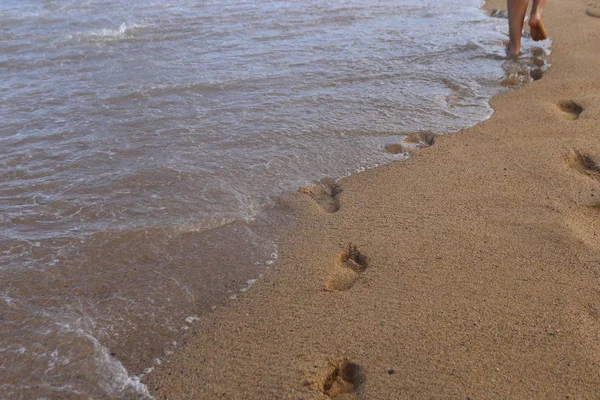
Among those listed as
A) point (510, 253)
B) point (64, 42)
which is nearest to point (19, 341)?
point (510, 253)

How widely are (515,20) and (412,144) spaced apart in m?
2.50

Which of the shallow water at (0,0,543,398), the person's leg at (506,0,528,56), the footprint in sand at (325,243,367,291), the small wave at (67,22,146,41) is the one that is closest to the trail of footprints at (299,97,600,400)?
the footprint in sand at (325,243,367,291)

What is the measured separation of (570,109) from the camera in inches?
181

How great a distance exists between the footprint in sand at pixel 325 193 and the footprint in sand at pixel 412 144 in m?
0.66

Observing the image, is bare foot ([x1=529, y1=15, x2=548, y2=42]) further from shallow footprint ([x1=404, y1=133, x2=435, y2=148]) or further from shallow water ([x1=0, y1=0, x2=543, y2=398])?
shallow footprint ([x1=404, y1=133, x2=435, y2=148])

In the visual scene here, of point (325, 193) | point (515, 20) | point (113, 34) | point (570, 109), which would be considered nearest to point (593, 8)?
point (515, 20)

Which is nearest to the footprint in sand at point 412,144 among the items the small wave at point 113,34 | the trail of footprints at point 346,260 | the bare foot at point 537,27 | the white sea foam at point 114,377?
the trail of footprints at point 346,260

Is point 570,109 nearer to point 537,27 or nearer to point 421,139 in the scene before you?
point 537,27

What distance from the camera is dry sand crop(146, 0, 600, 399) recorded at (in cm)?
224

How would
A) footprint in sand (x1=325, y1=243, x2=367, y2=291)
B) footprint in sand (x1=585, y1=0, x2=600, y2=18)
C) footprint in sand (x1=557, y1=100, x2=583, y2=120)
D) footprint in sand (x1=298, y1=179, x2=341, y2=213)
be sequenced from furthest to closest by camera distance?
footprint in sand (x1=585, y1=0, x2=600, y2=18)
footprint in sand (x1=557, y1=100, x2=583, y2=120)
footprint in sand (x1=298, y1=179, x2=341, y2=213)
footprint in sand (x1=325, y1=243, x2=367, y2=291)

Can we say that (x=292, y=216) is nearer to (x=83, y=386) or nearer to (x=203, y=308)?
(x=203, y=308)

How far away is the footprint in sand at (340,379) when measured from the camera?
7.31ft

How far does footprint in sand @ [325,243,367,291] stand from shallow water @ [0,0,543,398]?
38 cm

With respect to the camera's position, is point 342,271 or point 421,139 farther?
point 421,139
